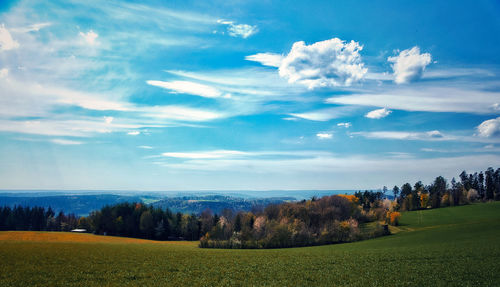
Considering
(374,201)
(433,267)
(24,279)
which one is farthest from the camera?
(374,201)

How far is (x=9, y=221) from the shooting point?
4272 inches

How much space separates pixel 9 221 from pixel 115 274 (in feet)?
394

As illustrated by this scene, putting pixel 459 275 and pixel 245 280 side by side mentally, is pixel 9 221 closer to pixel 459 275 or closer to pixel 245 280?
pixel 245 280

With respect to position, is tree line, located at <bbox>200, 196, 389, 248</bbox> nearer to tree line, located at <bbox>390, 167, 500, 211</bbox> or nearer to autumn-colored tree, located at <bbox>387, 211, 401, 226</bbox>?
autumn-colored tree, located at <bbox>387, 211, 401, 226</bbox>

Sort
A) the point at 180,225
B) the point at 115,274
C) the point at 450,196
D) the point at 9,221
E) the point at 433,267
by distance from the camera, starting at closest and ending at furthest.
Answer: the point at 115,274
the point at 433,267
the point at 180,225
the point at 9,221
the point at 450,196

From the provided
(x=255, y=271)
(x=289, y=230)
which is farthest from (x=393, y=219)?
(x=255, y=271)

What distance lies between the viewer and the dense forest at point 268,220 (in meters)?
69.2

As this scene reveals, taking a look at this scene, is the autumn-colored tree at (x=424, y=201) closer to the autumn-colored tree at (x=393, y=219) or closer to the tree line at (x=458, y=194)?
the tree line at (x=458, y=194)

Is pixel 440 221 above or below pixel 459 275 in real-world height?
below

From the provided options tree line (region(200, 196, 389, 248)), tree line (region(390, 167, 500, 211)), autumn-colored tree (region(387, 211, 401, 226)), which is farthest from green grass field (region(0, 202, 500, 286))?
tree line (region(390, 167, 500, 211))

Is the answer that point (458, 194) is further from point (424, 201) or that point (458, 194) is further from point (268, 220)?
point (268, 220)

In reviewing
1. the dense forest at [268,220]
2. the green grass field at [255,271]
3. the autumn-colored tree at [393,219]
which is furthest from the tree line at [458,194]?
the green grass field at [255,271]

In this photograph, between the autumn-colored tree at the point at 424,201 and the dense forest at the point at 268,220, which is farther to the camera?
the autumn-colored tree at the point at 424,201

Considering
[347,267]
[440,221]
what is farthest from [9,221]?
[440,221]
